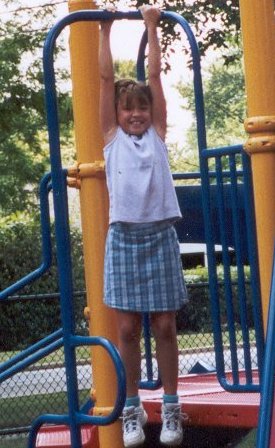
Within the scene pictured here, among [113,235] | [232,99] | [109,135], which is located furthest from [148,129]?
[232,99]

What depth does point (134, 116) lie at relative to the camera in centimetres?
399

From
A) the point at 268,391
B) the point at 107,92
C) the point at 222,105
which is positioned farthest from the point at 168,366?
the point at 222,105

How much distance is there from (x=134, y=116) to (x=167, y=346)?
811 millimetres

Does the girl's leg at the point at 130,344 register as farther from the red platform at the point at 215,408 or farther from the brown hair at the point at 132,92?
the brown hair at the point at 132,92

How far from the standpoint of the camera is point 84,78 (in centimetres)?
431

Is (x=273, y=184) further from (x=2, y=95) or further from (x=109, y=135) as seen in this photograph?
(x=2, y=95)

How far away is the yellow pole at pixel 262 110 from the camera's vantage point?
3.44 m

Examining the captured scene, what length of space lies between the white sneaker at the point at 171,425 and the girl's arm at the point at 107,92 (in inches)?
38.0

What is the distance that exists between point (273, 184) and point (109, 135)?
2.65 ft

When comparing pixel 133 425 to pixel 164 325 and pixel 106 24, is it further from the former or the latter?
pixel 106 24

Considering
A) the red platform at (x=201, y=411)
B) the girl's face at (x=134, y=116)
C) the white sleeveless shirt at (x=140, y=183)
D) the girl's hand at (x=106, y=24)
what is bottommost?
the red platform at (x=201, y=411)

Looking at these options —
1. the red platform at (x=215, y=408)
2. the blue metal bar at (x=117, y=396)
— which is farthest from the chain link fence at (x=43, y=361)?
the blue metal bar at (x=117, y=396)

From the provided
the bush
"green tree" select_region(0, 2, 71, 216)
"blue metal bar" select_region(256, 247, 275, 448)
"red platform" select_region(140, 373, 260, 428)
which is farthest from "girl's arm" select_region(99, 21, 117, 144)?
"green tree" select_region(0, 2, 71, 216)

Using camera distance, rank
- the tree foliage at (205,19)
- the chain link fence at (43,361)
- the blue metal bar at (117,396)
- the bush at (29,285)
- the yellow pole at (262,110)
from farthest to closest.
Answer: the bush at (29,285) → the tree foliage at (205,19) → the chain link fence at (43,361) → the blue metal bar at (117,396) → the yellow pole at (262,110)
